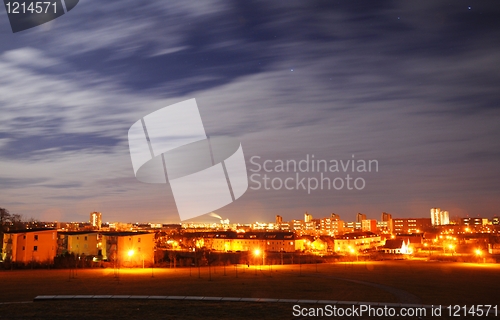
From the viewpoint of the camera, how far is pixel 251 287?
1512 cm

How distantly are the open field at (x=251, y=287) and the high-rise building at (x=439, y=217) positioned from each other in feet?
265

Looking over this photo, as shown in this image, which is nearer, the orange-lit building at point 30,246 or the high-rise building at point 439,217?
the orange-lit building at point 30,246

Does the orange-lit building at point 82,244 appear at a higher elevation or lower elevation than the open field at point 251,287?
higher

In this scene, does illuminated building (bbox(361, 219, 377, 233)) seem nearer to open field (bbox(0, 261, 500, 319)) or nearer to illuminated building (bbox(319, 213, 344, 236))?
illuminated building (bbox(319, 213, 344, 236))

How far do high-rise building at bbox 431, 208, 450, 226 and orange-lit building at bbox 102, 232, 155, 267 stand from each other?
82920 mm

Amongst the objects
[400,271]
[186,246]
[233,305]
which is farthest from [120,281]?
[186,246]

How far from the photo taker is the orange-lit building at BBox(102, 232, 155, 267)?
26.7 m

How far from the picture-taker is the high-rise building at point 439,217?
319 ft

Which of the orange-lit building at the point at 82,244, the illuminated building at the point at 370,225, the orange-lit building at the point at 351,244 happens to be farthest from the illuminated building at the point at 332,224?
the orange-lit building at the point at 82,244

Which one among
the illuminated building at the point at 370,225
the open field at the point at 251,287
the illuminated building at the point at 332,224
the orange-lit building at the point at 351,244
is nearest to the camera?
the open field at the point at 251,287

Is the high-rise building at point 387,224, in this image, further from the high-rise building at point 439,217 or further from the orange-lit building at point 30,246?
the orange-lit building at point 30,246

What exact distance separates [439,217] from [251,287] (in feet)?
304

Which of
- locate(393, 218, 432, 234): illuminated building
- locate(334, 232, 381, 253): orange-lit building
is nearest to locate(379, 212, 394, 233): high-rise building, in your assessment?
locate(393, 218, 432, 234): illuminated building

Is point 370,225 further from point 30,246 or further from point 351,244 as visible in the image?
point 30,246
